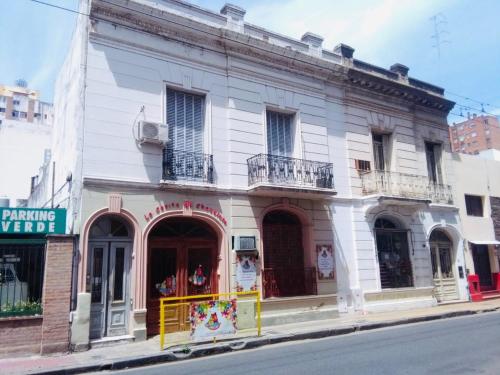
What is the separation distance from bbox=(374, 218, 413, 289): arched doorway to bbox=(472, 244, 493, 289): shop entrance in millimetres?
4963

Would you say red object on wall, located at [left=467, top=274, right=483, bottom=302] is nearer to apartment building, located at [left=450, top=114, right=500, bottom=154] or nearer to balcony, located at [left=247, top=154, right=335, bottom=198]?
balcony, located at [left=247, top=154, right=335, bottom=198]

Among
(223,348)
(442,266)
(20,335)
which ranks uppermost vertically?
(442,266)

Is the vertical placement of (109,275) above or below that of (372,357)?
above

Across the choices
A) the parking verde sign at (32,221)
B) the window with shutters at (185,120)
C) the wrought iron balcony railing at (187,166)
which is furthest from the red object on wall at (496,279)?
the parking verde sign at (32,221)

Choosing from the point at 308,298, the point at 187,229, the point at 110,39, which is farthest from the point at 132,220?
the point at 308,298

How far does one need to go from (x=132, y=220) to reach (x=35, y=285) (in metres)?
2.78

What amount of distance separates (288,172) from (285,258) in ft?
9.58

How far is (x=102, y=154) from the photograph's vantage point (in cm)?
1133

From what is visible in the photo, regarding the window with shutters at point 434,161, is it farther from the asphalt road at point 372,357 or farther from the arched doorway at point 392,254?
the asphalt road at point 372,357

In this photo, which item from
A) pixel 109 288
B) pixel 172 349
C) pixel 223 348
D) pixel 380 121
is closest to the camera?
pixel 172 349

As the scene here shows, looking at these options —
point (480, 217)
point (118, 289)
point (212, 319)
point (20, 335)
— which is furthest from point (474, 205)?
point (20, 335)

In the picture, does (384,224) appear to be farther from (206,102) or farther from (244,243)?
(206,102)

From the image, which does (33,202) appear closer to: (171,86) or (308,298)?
(171,86)

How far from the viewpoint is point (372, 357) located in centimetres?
816
